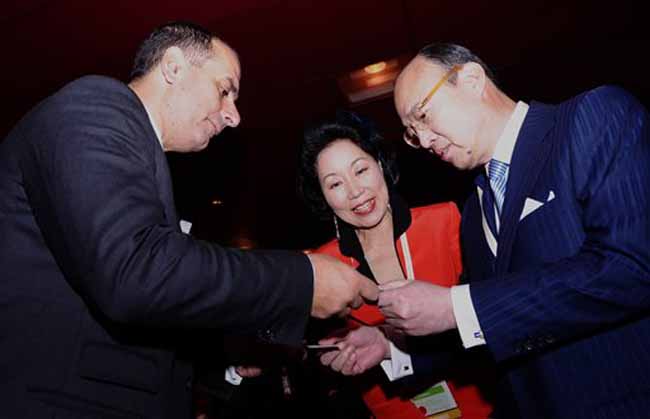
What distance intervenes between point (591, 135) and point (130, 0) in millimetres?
2943

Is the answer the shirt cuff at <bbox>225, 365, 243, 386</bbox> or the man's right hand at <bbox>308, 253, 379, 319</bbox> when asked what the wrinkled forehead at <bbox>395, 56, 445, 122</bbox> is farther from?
the shirt cuff at <bbox>225, 365, 243, 386</bbox>

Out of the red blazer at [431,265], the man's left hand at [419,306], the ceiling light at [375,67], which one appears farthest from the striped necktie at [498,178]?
the ceiling light at [375,67]

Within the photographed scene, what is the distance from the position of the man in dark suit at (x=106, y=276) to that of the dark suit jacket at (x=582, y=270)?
485mm

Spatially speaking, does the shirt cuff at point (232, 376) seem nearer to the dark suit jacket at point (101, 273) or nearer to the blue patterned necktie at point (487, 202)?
the dark suit jacket at point (101, 273)

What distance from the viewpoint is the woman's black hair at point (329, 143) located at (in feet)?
8.86

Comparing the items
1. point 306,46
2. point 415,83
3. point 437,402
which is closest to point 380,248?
point 437,402

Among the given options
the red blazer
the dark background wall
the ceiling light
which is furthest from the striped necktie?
the ceiling light

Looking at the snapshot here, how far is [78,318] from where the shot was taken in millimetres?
1095

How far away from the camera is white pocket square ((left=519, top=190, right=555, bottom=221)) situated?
4.50ft

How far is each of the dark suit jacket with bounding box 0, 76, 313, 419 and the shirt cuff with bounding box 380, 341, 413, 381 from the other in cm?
111

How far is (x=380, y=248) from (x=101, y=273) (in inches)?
71.9

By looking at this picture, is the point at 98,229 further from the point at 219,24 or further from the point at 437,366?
the point at 219,24

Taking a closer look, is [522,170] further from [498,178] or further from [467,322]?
[467,322]

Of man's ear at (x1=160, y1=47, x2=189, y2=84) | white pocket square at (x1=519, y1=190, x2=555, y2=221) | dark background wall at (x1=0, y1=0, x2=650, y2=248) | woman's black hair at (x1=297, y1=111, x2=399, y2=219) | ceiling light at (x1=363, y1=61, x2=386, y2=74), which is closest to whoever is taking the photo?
white pocket square at (x1=519, y1=190, x2=555, y2=221)
